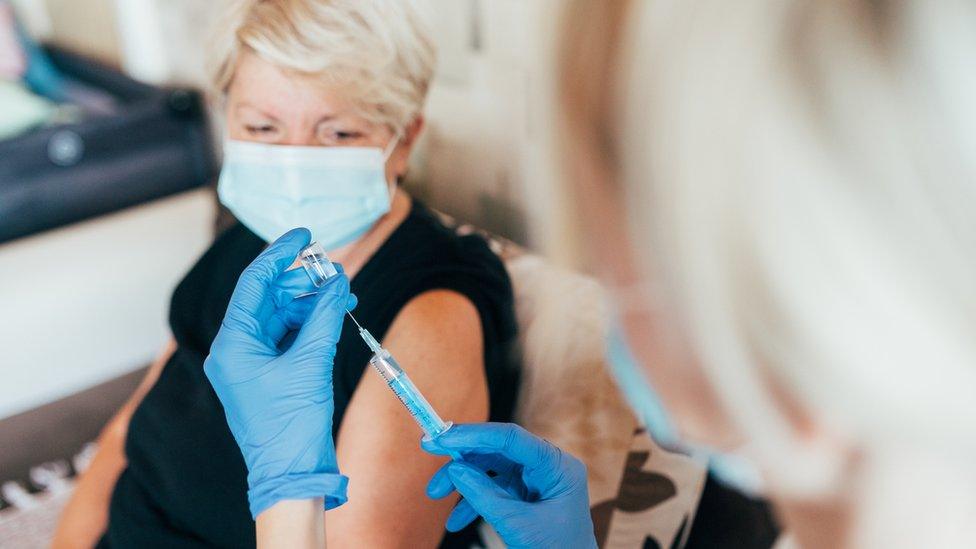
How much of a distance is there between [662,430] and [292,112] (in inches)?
23.2

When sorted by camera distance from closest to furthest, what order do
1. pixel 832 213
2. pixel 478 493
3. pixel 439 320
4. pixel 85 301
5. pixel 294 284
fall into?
pixel 832 213 → pixel 478 493 → pixel 294 284 → pixel 439 320 → pixel 85 301

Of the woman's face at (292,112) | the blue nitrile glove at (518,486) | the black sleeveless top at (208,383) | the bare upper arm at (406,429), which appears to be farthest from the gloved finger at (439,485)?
the woman's face at (292,112)

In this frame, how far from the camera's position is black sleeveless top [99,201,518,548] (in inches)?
38.1

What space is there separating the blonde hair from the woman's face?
13 millimetres

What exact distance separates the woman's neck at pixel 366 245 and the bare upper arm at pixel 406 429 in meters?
0.13

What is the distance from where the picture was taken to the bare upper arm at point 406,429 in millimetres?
829

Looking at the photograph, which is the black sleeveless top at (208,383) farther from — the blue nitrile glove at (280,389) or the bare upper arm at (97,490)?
the blue nitrile glove at (280,389)

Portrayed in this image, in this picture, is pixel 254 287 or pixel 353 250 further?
pixel 353 250

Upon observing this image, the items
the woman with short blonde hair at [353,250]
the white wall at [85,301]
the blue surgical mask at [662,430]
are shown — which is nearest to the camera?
the blue surgical mask at [662,430]

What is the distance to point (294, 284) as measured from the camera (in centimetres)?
79

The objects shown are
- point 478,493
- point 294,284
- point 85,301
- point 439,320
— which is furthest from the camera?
point 85,301

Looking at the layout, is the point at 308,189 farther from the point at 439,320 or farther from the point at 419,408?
the point at 419,408

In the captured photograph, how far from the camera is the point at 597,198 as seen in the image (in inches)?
19.3

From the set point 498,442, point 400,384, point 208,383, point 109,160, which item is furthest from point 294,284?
point 109,160
